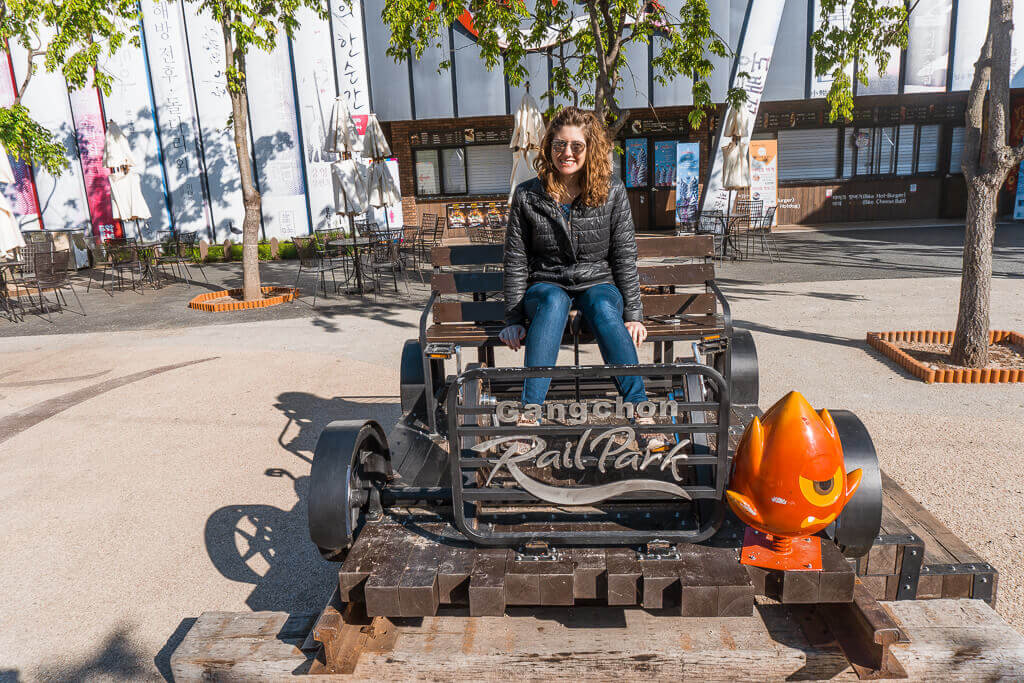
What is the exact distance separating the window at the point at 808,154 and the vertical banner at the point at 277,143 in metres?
13.6

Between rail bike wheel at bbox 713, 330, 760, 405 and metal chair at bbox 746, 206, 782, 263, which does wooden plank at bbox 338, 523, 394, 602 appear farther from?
metal chair at bbox 746, 206, 782, 263

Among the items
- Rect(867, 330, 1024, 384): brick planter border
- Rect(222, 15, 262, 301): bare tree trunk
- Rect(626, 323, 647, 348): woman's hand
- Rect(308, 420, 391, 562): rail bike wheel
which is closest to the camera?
Rect(308, 420, 391, 562): rail bike wheel

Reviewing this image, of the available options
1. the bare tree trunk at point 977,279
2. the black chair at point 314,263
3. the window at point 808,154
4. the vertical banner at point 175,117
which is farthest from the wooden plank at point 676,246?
the vertical banner at point 175,117

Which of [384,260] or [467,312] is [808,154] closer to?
[384,260]

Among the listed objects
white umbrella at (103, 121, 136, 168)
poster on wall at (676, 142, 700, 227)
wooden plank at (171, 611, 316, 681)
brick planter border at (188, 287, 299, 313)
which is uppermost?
white umbrella at (103, 121, 136, 168)

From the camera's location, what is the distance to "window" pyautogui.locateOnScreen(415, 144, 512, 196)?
67.2ft

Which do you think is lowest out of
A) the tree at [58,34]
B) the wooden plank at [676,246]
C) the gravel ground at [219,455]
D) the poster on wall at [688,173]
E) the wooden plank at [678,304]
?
the gravel ground at [219,455]

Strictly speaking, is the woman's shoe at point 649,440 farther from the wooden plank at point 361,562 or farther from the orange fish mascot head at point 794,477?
the wooden plank at point 361,562

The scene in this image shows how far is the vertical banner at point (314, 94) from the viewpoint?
1817 cm

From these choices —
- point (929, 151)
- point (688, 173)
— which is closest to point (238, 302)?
point (688, 173)

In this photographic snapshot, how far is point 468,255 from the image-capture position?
548cm

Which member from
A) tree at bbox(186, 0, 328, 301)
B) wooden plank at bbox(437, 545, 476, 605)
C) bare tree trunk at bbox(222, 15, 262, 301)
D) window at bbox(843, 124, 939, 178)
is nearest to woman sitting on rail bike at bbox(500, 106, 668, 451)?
wooden plank at bbox(437, 545, 476, 605)

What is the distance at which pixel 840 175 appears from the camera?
20406 mm

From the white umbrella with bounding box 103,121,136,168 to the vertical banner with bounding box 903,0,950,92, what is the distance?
18.4 m
